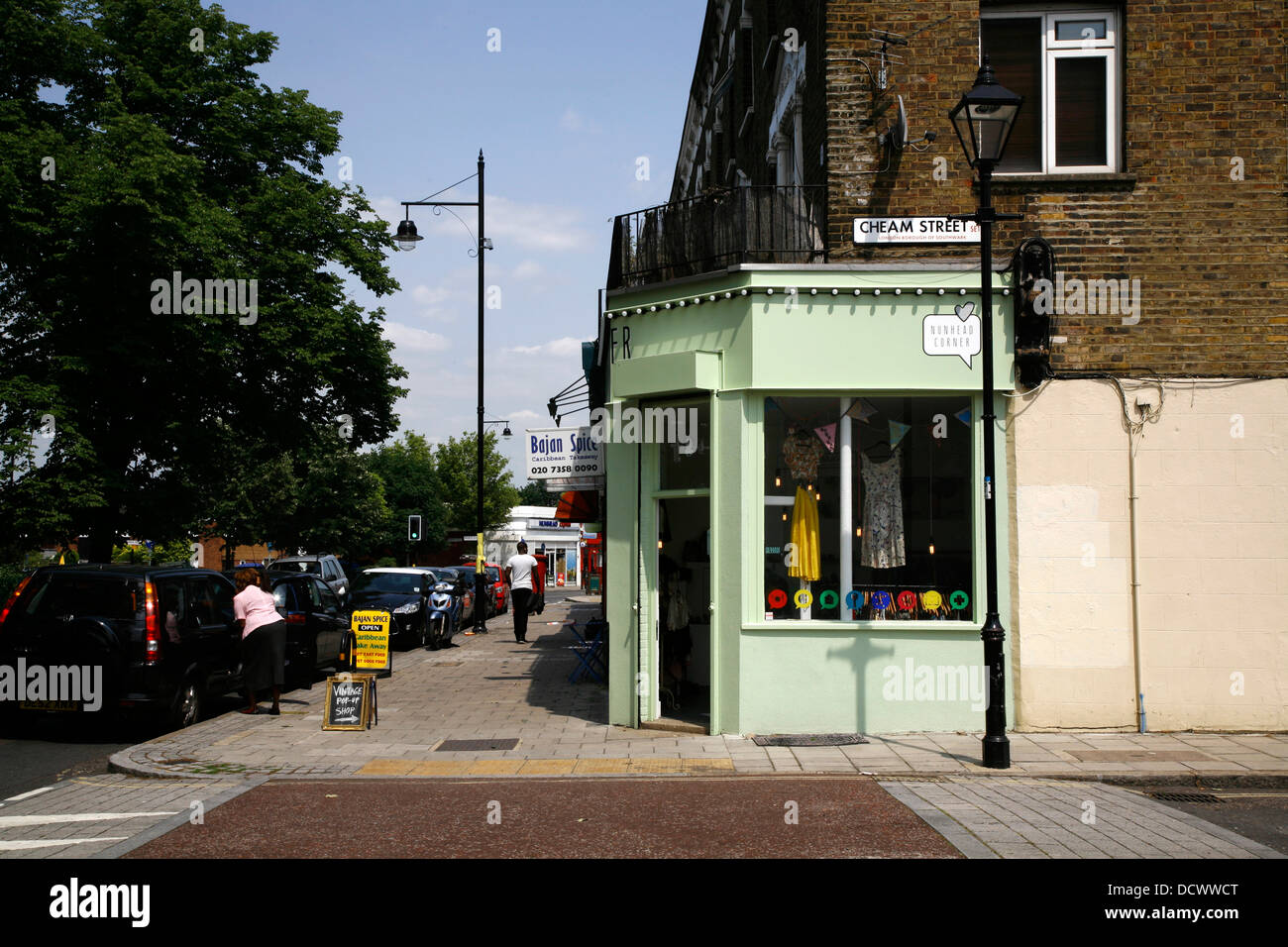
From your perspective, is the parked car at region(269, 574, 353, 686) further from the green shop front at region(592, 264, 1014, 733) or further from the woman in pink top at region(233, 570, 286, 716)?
the green shop front at region(592, 264, 1014, 733)

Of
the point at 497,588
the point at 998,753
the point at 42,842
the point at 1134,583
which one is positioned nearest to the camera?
the point at 42,842

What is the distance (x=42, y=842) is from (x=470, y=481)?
63.1 m

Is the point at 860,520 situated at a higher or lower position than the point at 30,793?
higher

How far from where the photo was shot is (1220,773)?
8.84 metres

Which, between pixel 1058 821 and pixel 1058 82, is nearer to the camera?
pixel 1058 821

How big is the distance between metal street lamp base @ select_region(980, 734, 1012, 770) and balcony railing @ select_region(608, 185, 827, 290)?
5.08m

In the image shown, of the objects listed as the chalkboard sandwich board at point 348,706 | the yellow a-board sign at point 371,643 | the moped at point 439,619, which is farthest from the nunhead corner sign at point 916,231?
the moped at point 439,619

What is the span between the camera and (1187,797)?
8.12 m

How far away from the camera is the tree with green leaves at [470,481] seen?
227ft

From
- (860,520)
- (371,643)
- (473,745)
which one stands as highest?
(860,520)

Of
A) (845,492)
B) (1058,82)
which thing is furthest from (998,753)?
(1058,82)

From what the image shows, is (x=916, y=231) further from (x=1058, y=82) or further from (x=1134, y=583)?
(x=1134, y=583)

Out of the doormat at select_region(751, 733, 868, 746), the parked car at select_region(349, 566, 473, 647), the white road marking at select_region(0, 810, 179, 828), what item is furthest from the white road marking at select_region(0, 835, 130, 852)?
the parked car at select_region(349, 566, 473, 647)
